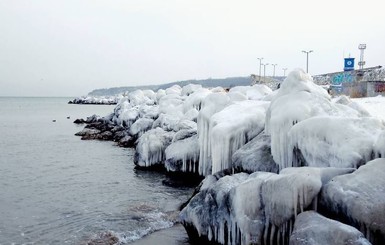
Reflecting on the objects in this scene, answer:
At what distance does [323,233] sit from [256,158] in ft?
20.0

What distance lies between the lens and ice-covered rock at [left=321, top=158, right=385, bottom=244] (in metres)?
9.20

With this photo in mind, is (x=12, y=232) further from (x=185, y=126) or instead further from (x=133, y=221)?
(x=185, y=126)

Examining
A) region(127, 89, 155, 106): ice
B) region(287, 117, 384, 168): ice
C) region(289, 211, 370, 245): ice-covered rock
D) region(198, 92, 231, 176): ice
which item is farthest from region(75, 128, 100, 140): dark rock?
region(289, 211, 370, 245): ice-covered rock

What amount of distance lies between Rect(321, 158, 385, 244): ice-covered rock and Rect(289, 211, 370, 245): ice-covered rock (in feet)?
2.56

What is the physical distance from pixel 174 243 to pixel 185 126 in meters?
15.0

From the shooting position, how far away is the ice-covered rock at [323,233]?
8469mm

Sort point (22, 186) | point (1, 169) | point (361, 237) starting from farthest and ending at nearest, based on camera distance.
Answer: point (1, 169), point (22, 186), point (361, 237)

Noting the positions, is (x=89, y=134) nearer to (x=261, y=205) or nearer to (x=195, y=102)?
(x=195, y=102)

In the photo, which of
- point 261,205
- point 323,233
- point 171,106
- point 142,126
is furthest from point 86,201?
point 142,126

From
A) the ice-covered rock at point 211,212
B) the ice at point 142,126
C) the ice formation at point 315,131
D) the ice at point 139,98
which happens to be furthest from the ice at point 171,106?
the ice-covered rock at point 211,212

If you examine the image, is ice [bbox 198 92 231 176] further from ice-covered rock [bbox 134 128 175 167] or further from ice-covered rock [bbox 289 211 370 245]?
ice-covered rock [bbox 289 211 370 245]

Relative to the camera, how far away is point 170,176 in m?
24.2

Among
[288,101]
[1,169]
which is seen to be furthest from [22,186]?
[288,101]

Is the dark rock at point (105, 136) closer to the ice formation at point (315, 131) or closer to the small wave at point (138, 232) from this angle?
the small wave at point (138, 232)
